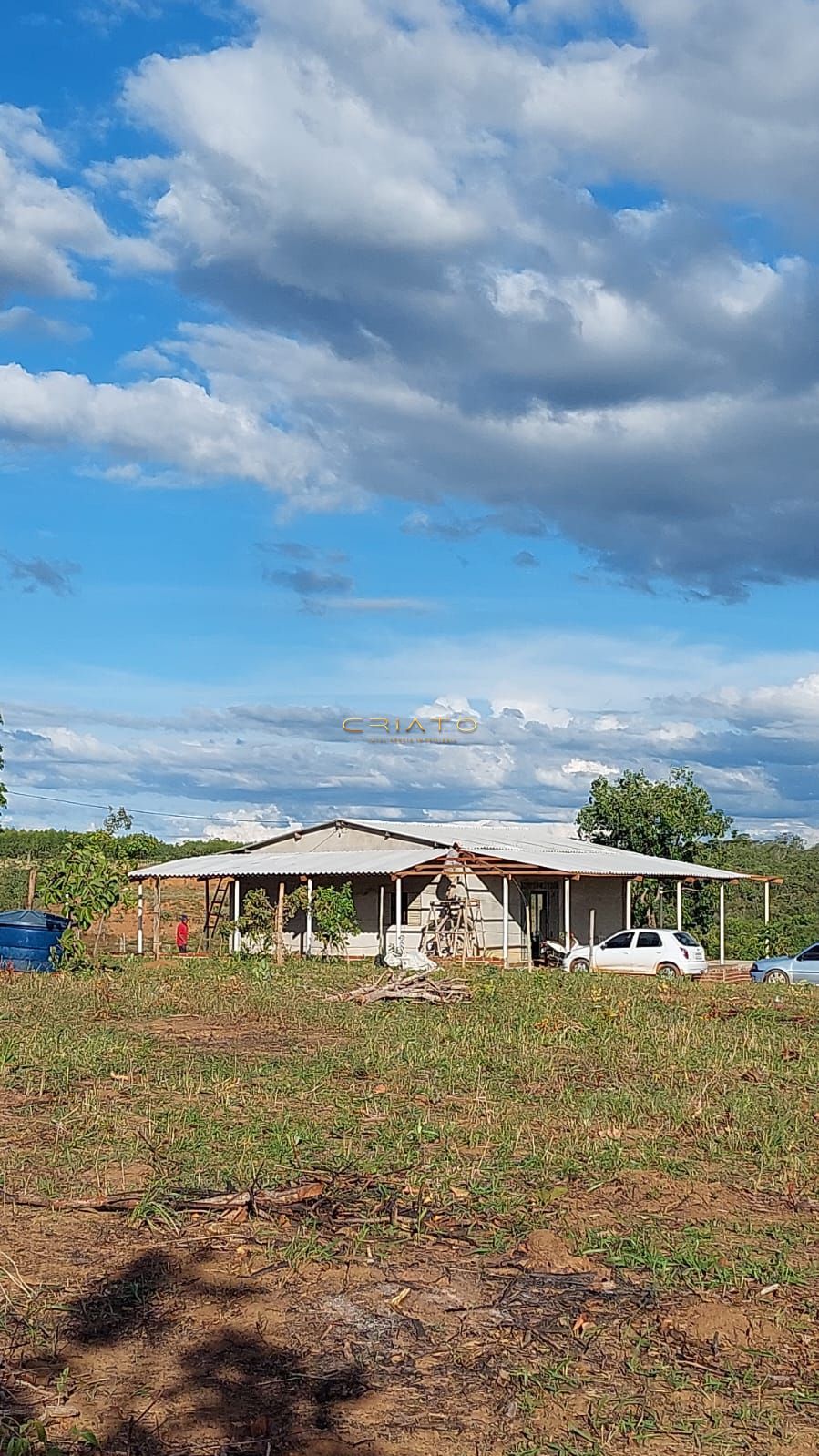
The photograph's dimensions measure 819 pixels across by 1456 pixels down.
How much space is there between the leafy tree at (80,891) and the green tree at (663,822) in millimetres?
23864

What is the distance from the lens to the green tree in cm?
4450

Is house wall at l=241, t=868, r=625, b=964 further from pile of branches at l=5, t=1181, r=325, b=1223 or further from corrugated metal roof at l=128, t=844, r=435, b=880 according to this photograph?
pile of branches at l=5, t=1181, r=325, b=1223

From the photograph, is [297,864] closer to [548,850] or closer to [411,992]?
[548,850]

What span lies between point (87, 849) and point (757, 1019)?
39.3 ft

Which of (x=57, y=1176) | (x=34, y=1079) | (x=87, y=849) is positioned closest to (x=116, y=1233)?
(x=57, y=1176)

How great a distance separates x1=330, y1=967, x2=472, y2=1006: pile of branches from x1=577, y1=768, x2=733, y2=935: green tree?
2503 centimetres

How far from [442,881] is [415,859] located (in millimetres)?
2405

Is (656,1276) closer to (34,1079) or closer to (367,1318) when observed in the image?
(367,1318)

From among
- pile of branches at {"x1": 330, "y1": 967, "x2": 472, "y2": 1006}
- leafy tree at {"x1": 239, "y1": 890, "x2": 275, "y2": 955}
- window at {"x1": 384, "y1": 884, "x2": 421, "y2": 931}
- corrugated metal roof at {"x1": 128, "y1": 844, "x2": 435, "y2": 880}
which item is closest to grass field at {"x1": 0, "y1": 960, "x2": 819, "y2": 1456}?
pile of branches at {"x1": 330, "y1": 967, "x2": 472, "y2": 1006}

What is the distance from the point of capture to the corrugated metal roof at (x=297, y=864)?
1272 inches

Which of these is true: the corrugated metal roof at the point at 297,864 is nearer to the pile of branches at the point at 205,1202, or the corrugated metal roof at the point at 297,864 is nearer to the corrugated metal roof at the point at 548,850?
the corrugated metal roof at the point at 548,850

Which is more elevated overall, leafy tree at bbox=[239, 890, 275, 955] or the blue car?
leafy tree at bbox=[239, 890, 275, 955]

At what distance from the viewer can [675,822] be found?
146ft

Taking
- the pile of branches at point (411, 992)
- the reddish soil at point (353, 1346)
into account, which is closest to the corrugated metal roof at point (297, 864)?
the pile of branches at point (411, 992)
